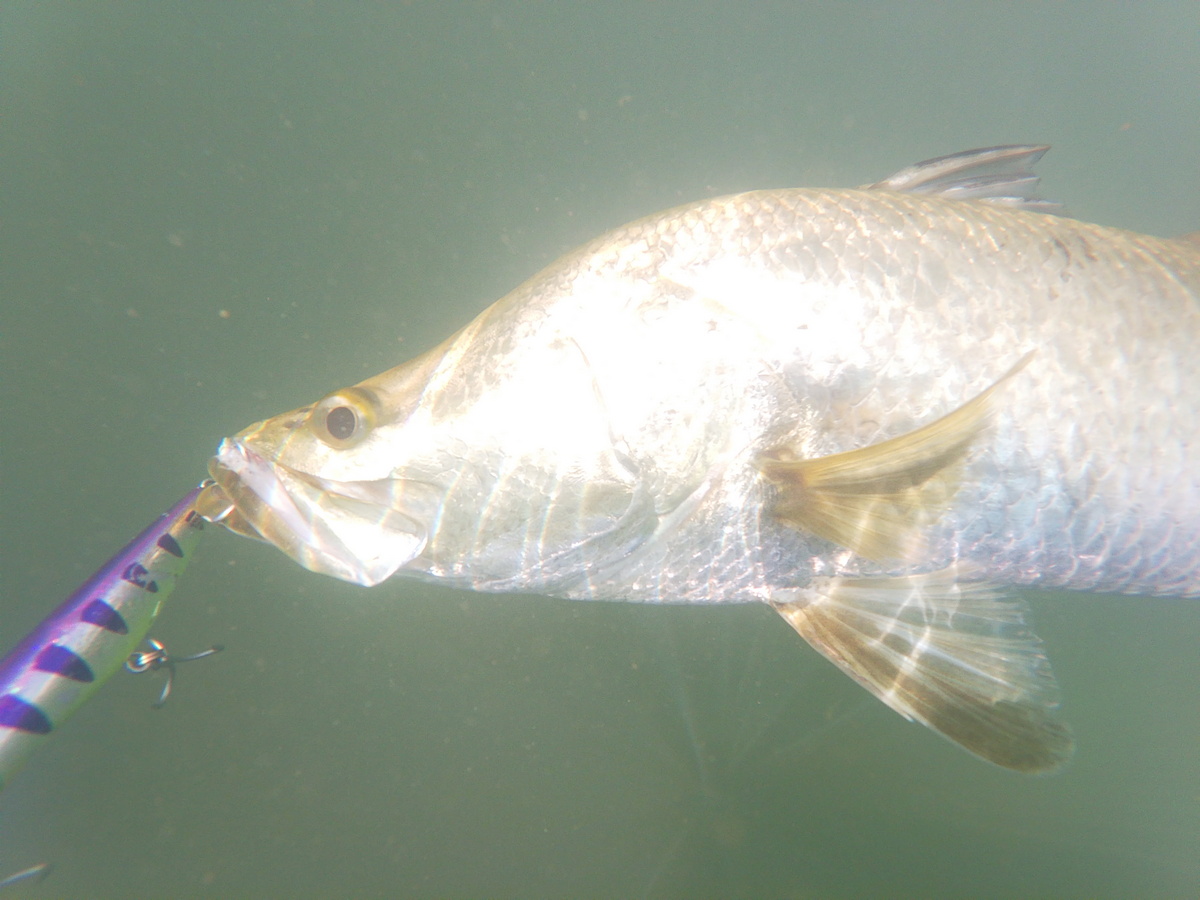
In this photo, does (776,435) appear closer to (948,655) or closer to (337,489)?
(948,655)

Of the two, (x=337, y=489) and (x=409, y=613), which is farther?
(x=409, y=613)

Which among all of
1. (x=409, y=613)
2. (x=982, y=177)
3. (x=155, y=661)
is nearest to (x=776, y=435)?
(x=982, y=177)

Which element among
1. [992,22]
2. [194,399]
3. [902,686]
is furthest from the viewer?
[992,22]

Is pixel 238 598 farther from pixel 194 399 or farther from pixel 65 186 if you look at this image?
pixel 65 186

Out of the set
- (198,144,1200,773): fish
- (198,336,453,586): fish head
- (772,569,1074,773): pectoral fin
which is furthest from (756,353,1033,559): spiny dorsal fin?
(198,336,453,586): fish head

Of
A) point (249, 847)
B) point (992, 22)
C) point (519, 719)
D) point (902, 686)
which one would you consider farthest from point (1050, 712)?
point (992, 22)

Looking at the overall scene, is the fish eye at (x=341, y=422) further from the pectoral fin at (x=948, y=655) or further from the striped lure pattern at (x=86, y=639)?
the pectoral fin at (x=948, y=655)

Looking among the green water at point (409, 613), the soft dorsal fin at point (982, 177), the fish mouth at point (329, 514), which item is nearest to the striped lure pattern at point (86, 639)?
the fish mouth at point (329, 514)
